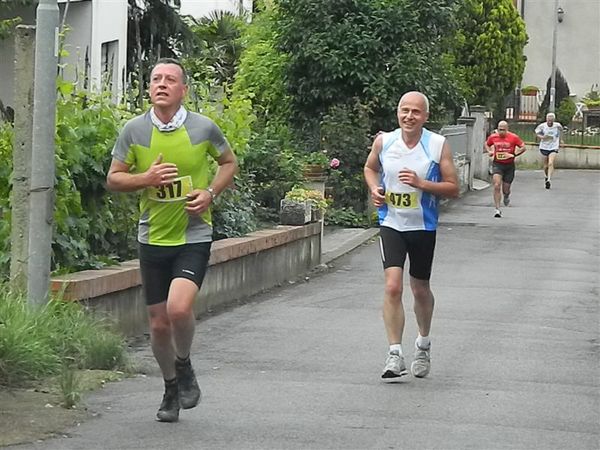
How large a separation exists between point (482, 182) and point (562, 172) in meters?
6.20

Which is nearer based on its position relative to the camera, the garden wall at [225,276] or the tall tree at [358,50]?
the garden wall at [225,276]

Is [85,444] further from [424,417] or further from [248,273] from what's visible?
[248,273]

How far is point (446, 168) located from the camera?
8609mm

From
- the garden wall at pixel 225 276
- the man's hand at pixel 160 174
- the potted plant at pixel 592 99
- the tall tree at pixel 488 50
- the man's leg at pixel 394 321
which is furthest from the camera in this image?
the potted plant at pixel 592 99

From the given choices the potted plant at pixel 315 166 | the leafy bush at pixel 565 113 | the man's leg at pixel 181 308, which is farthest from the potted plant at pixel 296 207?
the leafy bush at pixel 565 113

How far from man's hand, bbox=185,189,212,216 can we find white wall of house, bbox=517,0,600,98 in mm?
49001

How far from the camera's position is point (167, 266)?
23.2 feet

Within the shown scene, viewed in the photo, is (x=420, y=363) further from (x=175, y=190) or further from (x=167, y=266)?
(x=175, y=190)

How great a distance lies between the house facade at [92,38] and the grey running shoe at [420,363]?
11453mm

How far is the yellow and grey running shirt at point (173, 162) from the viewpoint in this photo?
6957 mm

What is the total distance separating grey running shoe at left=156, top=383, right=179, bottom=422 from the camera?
7.01 m

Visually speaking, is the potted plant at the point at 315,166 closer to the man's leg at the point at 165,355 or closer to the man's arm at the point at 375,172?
the man's arm at the point at 375,172

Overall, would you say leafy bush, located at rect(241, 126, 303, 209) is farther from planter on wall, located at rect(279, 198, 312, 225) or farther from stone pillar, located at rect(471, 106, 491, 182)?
stone pillar, located at rect(471, 106, 491, 182)

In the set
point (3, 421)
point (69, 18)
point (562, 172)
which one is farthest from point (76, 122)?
point (562, 172)
